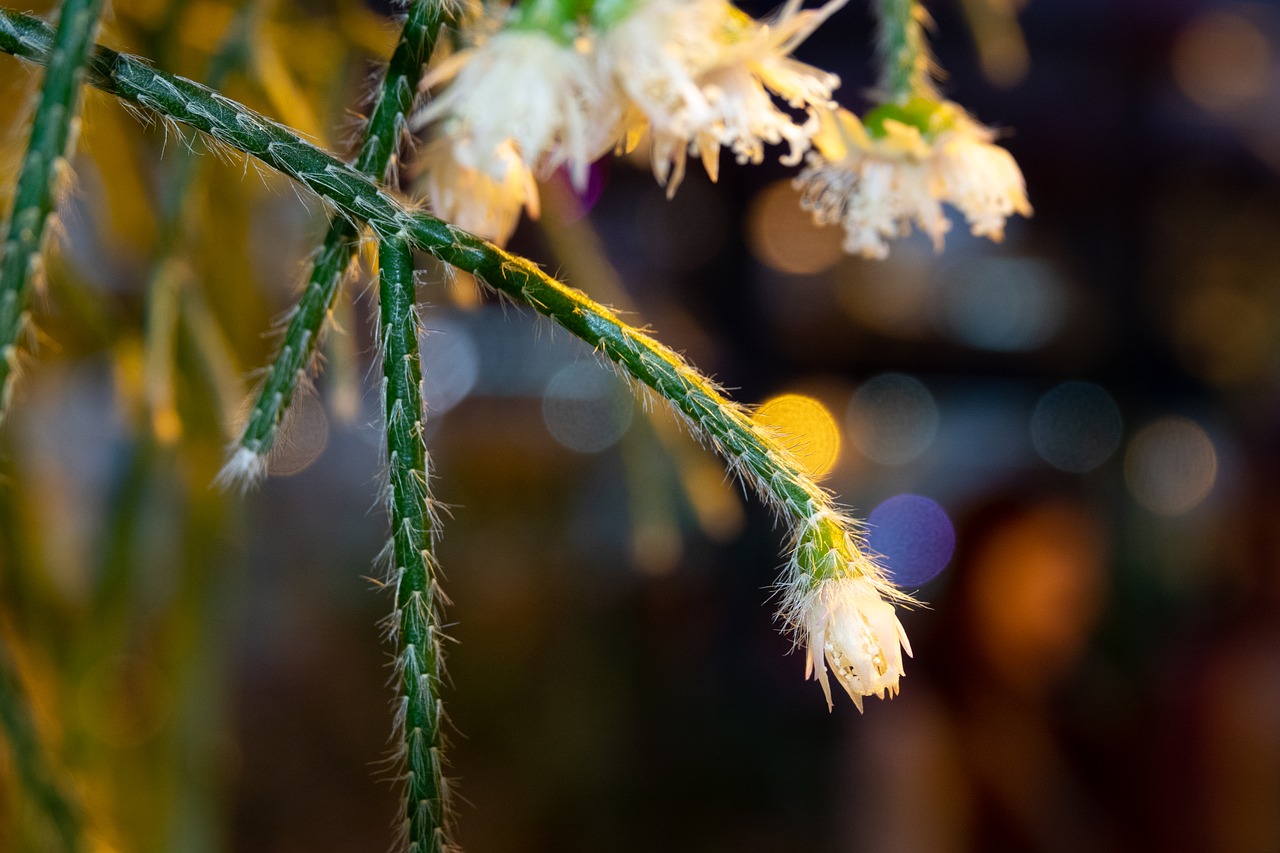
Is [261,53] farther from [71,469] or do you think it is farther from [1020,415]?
[1020,415]

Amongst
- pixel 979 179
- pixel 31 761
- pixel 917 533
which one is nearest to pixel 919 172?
pixel 979 179

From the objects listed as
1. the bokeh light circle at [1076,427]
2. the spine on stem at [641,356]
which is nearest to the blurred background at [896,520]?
the bokeh light circle at [1076,427]

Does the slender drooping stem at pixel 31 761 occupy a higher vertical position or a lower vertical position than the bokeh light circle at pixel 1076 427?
lower

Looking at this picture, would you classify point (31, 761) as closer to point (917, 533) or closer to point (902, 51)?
point (902, 51)

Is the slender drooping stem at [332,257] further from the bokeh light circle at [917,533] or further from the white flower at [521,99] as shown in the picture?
the bokeh light circle at [917,533]

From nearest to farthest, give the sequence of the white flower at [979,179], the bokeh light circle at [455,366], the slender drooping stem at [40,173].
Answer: the slender drooping stem at [40,173] → the white flower at [979,179] → the bokeh light circle at [455,366]

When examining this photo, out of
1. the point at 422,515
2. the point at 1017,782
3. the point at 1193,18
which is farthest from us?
the point at 1193,18

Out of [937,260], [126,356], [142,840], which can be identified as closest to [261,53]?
[126,356]
